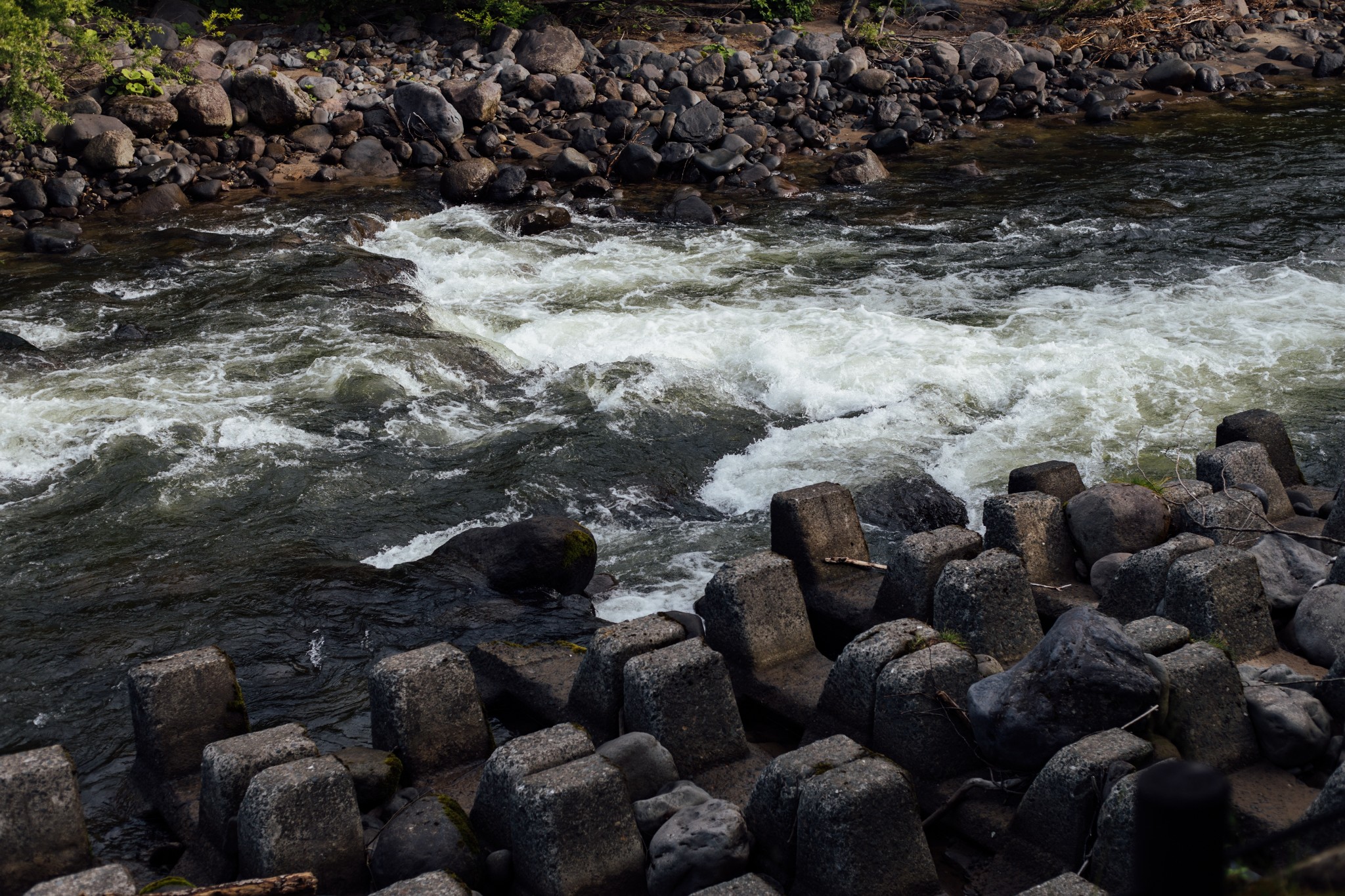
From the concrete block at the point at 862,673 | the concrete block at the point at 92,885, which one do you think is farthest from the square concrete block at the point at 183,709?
the concrete block at the point at 862,673

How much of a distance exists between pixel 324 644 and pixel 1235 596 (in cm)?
466

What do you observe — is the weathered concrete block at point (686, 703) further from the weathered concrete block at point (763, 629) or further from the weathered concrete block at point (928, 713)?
the weathered concrete block at point (928, 713)

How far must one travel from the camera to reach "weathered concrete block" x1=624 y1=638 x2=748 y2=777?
472 centimetres

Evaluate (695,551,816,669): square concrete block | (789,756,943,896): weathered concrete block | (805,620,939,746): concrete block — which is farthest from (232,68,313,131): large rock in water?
(789,756,943,896): weathered concrete block

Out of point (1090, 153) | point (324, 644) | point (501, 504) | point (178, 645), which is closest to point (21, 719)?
point (178, 645)

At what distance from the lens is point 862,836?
3885mm

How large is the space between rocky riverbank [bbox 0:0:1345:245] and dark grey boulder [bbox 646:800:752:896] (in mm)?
12475

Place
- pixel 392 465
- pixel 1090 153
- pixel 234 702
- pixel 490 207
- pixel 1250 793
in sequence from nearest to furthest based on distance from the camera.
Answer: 1. pixel 1250 793
2. pixel 234 702
3. pixel 392 465
4. pixel 490 207
5. pixel 1090 153

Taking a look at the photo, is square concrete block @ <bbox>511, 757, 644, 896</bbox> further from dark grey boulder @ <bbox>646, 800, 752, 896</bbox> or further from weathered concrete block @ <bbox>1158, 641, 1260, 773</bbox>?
weathered concrete block @ <bbox>1158, 641, 1260, 773</bbox>

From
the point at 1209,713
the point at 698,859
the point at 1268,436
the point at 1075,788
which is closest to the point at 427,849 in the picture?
the point at 698,859

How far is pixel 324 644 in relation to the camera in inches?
265

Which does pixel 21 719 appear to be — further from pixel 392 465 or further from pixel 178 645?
pixel 392 465

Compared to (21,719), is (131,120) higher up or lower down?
higher up

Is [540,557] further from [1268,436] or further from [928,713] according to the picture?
[1268,436]
